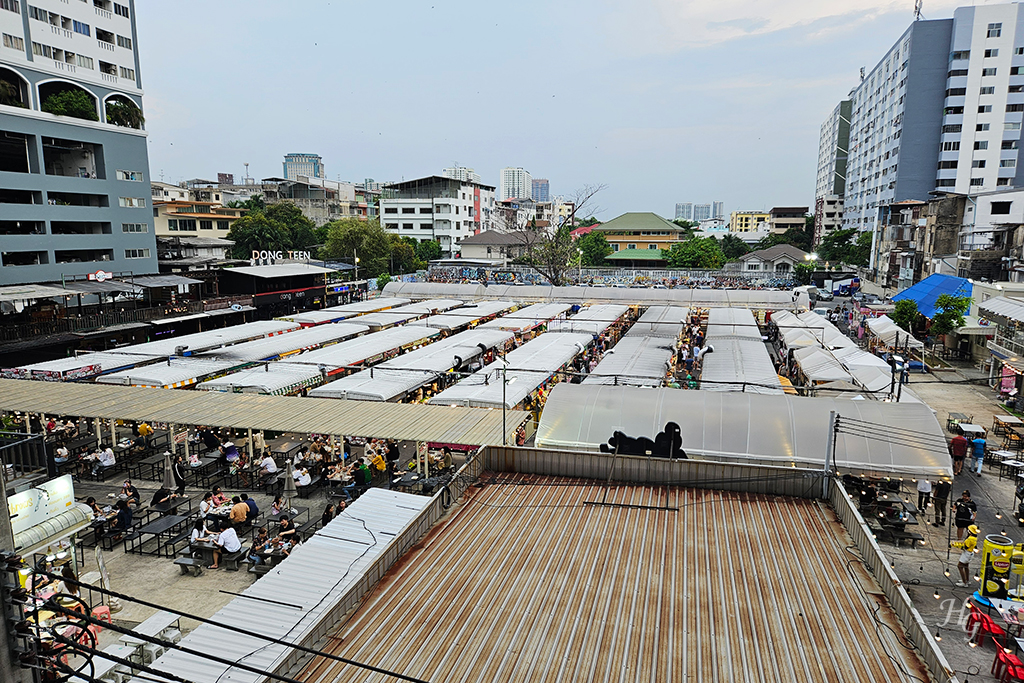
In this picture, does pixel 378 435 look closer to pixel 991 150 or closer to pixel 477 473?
pixel 477 473

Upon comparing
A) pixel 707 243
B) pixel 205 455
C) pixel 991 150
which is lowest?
pixel 205 455

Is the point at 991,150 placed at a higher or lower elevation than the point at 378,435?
higher

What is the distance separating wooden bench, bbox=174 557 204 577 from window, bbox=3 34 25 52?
1230 inches

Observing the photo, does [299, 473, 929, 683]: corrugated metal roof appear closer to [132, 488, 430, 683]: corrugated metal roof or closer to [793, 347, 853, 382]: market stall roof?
[132, 488, 430, 683]: corrugated metal roof

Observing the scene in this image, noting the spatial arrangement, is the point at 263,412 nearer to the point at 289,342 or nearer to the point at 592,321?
the point at 289,342

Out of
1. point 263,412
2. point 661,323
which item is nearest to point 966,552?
point 263,412

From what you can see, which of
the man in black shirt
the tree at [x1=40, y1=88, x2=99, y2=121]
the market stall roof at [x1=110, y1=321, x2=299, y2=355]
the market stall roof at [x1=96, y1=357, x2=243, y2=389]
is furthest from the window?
the man in black shirt

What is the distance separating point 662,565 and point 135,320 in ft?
102

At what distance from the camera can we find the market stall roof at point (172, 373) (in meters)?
18.8

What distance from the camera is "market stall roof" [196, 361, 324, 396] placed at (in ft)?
59.1

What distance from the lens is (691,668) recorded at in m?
5.56

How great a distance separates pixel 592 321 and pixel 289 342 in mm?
15183

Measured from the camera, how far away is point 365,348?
2388 centimetres

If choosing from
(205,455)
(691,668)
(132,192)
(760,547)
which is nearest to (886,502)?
(760,547)
